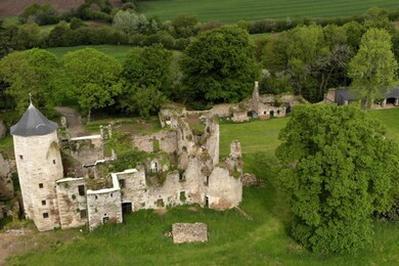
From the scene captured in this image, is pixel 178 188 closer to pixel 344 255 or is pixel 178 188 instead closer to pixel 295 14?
pixel 344 255

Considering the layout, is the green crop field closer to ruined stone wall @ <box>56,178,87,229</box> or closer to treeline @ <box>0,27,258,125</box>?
treeline @ <box>0,27,258,125</box>

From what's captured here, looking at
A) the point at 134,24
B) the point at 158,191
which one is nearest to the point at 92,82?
the point at 158,191

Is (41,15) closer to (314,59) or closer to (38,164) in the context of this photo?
(314,59)

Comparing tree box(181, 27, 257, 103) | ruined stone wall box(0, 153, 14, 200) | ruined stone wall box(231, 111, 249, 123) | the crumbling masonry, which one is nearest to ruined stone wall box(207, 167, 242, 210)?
the crumbling masonry

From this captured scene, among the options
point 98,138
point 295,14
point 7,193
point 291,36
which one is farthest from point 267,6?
point 7,193

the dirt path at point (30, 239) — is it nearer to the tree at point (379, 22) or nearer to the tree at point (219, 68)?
the tree at point (219, 68)
